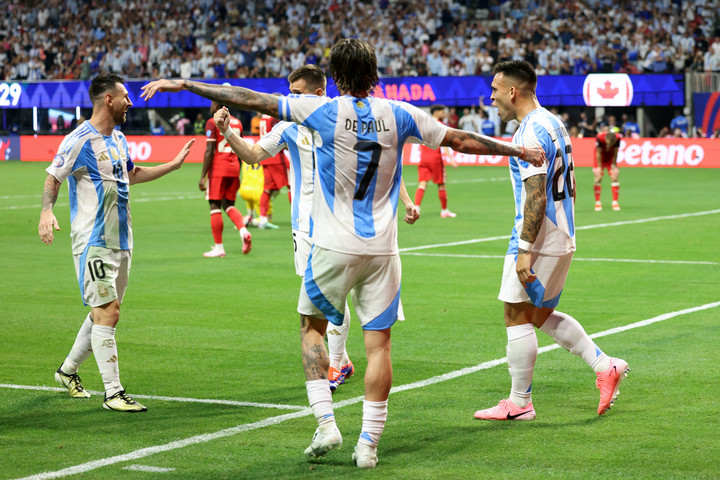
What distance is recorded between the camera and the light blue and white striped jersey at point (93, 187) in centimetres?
730

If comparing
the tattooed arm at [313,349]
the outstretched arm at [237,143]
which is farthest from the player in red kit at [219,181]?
the tattooed arm at [313,349]

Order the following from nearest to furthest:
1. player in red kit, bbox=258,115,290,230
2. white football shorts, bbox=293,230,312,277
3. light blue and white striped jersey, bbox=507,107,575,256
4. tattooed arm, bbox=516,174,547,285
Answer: tattooed arm, bbox=516,174,547,285 < light blue and white striped jersey, bbox=507,107,575,256 < white football shorts, bbox=293,230,312,277 < player in red kit, bbox=258,115,290,230

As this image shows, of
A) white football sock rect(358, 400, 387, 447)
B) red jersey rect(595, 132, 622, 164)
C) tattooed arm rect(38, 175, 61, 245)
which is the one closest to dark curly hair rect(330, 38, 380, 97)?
white football sock rect(358, 400, 387, 447)

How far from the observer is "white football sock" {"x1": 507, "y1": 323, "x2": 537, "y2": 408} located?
265 inches

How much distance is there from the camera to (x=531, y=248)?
6613 mm

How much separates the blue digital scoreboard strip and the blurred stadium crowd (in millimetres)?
894

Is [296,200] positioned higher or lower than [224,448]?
higher

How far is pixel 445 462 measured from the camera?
5.77 m

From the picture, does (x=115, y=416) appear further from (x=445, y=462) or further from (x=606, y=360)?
(x=606, y=360)

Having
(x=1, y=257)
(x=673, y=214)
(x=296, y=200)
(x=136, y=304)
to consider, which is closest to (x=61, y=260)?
(x=1, y=257)

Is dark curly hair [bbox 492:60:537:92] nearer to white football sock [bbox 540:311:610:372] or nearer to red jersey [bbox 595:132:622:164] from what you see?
white football sock [bbox 540:311:610:372]

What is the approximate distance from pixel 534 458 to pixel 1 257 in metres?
11.7

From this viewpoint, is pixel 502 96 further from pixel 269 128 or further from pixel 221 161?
pixel 269 128

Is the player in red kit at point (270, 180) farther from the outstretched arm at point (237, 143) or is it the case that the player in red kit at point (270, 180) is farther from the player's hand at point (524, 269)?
the player's hand at point (524, 269)
